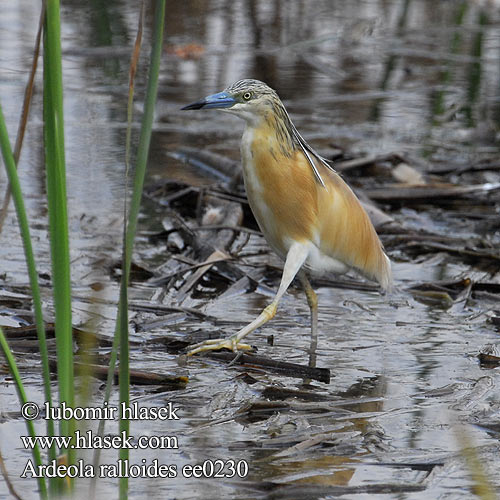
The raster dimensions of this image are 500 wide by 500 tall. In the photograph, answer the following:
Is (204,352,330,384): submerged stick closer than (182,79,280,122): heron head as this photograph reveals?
Yes

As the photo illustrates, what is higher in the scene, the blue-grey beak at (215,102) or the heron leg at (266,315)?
the blue-grey beak at (215,102)

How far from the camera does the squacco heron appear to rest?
420 centimetres

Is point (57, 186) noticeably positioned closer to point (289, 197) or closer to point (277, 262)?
point (289, 197)

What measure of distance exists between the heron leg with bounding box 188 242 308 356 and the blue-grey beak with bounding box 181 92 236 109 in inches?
25.4

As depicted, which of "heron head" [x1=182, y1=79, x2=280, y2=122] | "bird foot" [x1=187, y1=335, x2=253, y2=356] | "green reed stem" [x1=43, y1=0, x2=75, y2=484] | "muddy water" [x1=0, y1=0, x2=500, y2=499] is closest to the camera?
"green reed stem" [x1=43, y1=0, x2=75, y2=484]

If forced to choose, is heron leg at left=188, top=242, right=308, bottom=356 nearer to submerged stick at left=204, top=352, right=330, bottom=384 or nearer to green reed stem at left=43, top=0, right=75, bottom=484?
submerged stick at left=204, top=352, right=330, bottom=384

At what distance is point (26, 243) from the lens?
204cm

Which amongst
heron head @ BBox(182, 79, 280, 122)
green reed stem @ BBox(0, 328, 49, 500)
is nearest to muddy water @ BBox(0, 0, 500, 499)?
green reed stem @ BBox(0, 328, 49, 500)

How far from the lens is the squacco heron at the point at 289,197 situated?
420 cm

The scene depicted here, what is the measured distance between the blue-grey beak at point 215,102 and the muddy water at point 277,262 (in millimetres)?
916

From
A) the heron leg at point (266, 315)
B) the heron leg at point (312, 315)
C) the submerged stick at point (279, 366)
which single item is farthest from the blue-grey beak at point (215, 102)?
the submerged stick at point (279, 366)

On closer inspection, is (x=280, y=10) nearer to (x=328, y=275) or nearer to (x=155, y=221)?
(x=155, y=221)

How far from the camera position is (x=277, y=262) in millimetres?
5320

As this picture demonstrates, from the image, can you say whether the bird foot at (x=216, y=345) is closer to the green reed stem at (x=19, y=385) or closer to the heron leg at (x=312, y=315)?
the heron leg at (x=312, y=315)
